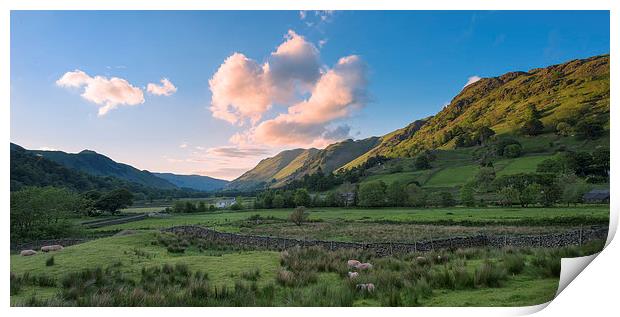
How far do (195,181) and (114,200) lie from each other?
3.17 metres

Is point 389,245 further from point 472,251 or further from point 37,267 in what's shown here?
point 37,267

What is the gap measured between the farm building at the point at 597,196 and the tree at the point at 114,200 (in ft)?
50.0

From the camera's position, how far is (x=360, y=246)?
1025 centimetres

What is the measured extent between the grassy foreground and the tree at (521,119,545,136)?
28.7ft

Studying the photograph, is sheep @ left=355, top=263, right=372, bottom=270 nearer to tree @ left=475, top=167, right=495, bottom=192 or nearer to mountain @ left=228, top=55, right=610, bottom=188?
mountain @ left=228, top=55, right=610, bottom=188

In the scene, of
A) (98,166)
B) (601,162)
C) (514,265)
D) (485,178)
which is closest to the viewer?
(514,265)

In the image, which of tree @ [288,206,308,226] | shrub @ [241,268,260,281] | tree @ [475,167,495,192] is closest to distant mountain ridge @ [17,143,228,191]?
tree @ [288,206,308,226]

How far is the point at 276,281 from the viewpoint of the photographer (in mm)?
6488

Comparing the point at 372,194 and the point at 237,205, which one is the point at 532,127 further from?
the point at 237,205

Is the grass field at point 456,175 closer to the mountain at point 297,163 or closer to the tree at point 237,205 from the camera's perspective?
the mountain at point 297,163

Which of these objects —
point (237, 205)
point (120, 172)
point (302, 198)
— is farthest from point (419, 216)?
point (120, 172)
